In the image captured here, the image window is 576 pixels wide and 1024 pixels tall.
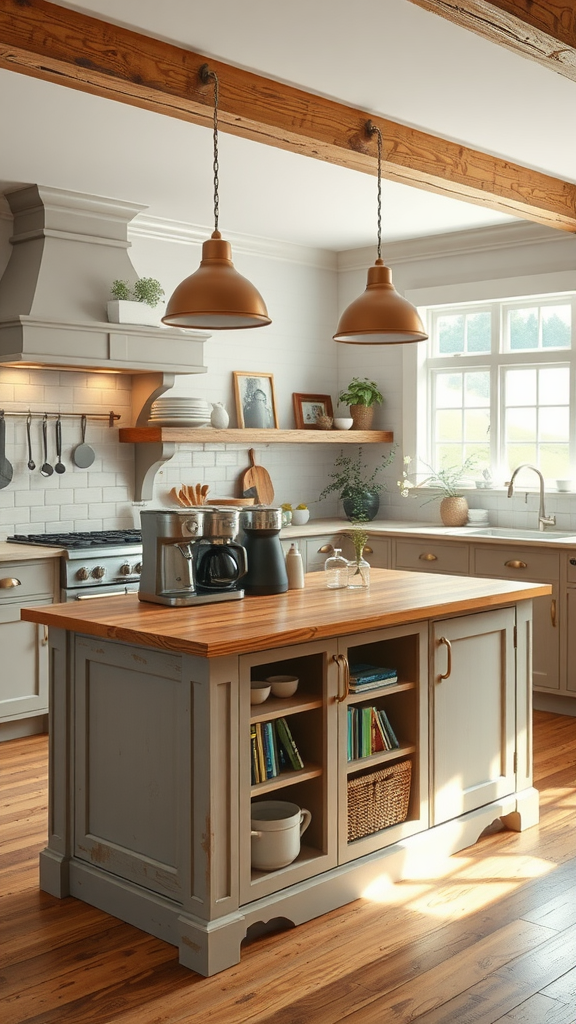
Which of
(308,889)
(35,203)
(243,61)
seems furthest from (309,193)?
(308,889)

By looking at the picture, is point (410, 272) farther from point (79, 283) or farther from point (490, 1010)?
point (490, 1010)

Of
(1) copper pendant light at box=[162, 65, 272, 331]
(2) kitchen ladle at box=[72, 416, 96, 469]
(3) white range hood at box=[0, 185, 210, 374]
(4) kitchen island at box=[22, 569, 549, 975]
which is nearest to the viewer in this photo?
(4) kitchen island at box=[22, 569, 549, 975]

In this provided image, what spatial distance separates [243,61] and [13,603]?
2798 millimetres

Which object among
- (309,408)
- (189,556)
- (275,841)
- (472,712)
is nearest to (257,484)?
(309,408)

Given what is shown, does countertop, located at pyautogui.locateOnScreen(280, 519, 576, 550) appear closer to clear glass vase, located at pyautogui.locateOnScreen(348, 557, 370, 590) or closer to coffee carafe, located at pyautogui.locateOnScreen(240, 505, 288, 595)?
clear glass vase, located at pyautogui.locateOnScreen(348, 557, 370, 590)

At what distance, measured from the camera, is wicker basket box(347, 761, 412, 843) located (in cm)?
338

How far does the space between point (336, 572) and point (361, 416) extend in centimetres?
346

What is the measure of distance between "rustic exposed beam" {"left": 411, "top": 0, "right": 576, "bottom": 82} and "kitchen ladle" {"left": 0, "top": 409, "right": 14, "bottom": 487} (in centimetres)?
350

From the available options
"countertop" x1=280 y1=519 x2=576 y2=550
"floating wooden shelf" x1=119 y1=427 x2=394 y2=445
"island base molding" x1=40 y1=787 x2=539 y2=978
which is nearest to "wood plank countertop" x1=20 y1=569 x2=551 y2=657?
"island base molding" x1=40 y1=787 x2=539 y2=978

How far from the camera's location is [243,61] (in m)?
3.78

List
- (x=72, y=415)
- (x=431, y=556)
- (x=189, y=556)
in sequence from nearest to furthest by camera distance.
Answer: (x=189, y=556) → (x=72, y=415) → (x=431, y=556)

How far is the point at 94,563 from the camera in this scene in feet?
17.6

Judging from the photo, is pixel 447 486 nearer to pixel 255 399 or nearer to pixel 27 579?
pixel 255 399

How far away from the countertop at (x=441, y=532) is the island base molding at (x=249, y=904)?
2.24m
